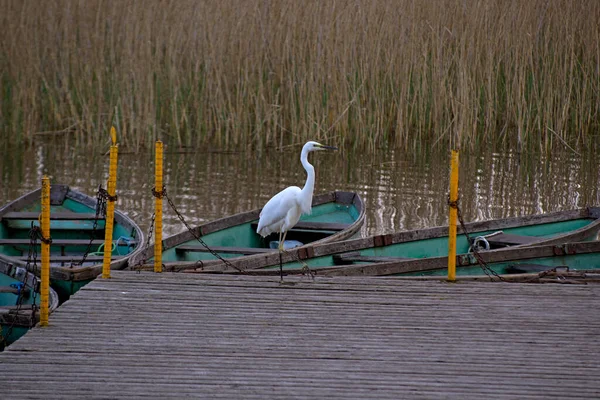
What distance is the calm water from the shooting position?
10102mm

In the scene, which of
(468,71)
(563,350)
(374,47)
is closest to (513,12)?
(468,71)

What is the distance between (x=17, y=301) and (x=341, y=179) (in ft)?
21.3

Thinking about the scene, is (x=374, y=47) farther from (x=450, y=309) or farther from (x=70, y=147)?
(x=450, y=309)

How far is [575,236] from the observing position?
7395 mm

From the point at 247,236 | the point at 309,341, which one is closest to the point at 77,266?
the point at 247,236

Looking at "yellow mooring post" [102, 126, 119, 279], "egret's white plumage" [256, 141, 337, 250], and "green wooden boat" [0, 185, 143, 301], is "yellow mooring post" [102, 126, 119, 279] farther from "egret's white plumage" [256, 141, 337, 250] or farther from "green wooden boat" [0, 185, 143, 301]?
"egret's white plumage" [256, 141, 337, 250]

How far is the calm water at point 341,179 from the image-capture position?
10102mm

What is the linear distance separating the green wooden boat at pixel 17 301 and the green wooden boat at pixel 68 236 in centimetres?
15

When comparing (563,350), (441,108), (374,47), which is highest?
(374,47)

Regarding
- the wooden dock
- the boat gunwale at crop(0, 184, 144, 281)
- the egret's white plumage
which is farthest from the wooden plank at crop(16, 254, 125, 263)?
the egret's white plumage

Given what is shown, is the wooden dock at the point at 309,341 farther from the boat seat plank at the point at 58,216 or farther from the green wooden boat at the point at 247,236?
the boat seat plank at the point at 58,216

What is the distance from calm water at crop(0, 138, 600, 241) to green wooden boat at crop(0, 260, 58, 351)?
285 cm

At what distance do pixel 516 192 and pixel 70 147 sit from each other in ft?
20.5

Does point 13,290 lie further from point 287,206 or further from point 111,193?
point 287,206
